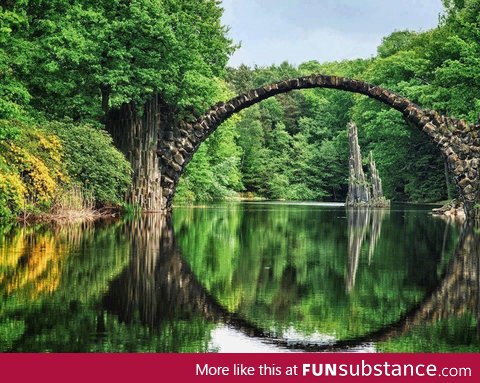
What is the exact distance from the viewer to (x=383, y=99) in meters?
29.6

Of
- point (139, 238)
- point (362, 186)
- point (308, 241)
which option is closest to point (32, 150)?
point (139, 238)

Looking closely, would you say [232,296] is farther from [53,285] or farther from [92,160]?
[92,160]

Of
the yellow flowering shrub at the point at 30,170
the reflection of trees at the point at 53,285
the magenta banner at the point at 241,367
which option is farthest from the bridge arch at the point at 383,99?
the magenta banner at the point at 241,367

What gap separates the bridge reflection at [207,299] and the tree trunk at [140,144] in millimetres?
15124

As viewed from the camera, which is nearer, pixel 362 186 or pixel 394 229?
pixel 394 229

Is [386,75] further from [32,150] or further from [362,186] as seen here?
[32,150]

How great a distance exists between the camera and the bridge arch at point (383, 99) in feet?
94.7

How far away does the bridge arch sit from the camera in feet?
94.7

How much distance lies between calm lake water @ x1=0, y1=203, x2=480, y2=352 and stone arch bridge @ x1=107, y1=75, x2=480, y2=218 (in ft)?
41.9

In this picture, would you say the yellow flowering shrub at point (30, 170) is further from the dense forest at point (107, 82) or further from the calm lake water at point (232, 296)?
the calm lake water at point (232, 296)

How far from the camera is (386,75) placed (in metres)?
55.6

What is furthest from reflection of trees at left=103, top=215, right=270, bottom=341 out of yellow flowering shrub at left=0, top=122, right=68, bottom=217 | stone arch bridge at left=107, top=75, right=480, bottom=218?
stone arch bridge at left=107, top=75, right=480, bottom=218

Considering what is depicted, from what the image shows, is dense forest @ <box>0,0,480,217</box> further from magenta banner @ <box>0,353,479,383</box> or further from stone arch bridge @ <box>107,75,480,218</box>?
magenta banner @ <box>0,353,479,383</box>

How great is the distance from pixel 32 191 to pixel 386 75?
39232 mm
